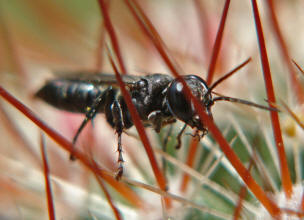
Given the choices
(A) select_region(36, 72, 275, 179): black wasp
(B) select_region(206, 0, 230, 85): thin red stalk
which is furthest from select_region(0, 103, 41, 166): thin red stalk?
(B) select_region(206, 0, 230, 85): thin red stalk

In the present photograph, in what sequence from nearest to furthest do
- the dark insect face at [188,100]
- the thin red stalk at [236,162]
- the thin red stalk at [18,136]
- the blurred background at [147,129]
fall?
the thin red stalk at [236,162] → the dark insect face at [188,100] → the blurred background at [147,129] → the thin red stalk at [18,136]

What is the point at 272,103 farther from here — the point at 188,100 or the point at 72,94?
the point at 72,94

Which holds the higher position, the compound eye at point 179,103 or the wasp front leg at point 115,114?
the wasp front leg at point 115,114

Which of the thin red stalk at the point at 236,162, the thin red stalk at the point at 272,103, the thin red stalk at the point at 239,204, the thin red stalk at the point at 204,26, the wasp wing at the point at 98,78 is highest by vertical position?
the thin red stalk at the point at 204,26

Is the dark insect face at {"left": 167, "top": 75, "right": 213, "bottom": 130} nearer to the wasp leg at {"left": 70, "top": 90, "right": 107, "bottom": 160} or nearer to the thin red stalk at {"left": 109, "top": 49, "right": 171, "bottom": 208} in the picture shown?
the thin red stalk at {"left": 109, "top": 49, "right": 171, "bottom": 208}

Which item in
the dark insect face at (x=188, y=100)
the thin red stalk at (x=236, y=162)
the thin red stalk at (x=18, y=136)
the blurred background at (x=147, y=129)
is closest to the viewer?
the thin red stalk at (x=236, y=162)

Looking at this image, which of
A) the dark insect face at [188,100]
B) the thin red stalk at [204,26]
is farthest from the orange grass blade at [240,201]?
the thin red stalk at [204,26]

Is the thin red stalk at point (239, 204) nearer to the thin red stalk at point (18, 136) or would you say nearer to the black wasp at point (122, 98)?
the black wasp at point (122, 98)
